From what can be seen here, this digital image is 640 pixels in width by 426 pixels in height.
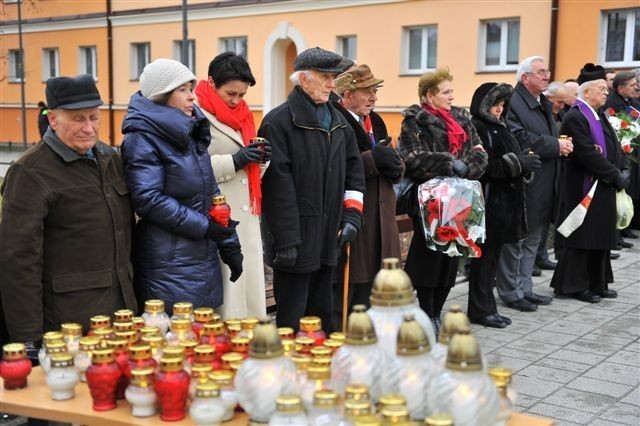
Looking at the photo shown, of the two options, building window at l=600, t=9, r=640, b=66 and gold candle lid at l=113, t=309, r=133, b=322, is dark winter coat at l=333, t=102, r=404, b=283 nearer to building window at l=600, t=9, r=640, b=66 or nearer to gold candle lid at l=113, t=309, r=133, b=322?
gold candle lid at l=113, t=309, r=133, b=322

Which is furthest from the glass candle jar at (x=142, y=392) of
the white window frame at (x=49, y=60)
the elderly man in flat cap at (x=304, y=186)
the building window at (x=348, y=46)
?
the white window frame at (x=49, y=60)

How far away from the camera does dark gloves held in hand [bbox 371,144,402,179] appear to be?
5.16 metres

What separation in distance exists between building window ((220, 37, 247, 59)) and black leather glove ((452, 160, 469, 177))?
2108 cm

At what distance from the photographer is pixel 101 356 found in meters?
2.48

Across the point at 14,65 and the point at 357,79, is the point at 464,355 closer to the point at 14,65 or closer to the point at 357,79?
the point at 357,79

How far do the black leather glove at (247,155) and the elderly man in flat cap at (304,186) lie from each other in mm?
218

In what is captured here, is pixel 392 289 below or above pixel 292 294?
above

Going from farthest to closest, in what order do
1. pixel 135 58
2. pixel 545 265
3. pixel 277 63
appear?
pixel 135 58 < pixel 277 63 < pixel 545 265

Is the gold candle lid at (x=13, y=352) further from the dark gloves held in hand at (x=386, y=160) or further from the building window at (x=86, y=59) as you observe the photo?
the building window at (x=86, y=59)

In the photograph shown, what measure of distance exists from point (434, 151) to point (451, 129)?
0.22 metres

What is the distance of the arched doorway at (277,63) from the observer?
24.4 metres

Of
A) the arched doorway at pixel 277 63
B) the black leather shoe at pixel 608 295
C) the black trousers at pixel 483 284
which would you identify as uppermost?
the arched doorway at pixel 277 63

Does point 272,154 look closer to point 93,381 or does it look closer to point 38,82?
point 93,381

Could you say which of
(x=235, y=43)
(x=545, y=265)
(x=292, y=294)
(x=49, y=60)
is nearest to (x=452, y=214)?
(x=292, y=294)
